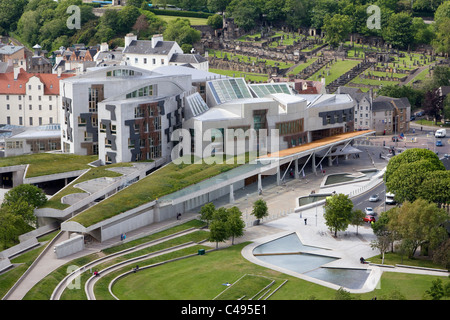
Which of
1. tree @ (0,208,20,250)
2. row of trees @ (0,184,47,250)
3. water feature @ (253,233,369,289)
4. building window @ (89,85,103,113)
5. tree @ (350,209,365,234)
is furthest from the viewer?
building window @ (89,85,103,113)

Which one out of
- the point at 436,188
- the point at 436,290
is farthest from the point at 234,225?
the point at 436,290

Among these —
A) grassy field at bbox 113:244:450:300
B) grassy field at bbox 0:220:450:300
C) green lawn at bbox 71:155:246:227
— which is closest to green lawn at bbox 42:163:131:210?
green lawn at bbox 71:155:246:227

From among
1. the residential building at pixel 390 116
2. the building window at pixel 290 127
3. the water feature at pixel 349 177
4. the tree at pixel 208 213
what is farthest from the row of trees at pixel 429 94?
the tree at pixel 208 213

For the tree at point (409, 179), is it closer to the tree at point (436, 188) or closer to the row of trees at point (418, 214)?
the row of trees at point (418, 214)

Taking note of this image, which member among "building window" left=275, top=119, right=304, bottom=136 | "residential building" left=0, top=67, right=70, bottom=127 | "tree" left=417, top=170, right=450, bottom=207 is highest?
"residential building" left=0, top=67, right=70, bottom=127

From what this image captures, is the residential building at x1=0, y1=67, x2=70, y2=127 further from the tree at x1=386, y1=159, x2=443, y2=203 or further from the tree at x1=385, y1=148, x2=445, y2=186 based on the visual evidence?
the tree at x1=386, y1=159, x2=443, y2=203

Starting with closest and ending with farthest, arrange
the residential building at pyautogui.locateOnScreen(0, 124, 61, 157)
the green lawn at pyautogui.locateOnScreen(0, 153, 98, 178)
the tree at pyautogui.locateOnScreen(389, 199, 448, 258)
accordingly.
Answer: the tree at pyautogui.locateOnScreen(389, 199, 448, 258) → the green lawn at pyautogui.locateOnScreen(0, 153, 98, 178) → the residential building at pyautogui.locateOnScreen(0, 124, 61, 157)

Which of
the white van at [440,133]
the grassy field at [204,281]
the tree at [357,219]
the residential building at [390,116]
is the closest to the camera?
the grassy field at [204,281]
